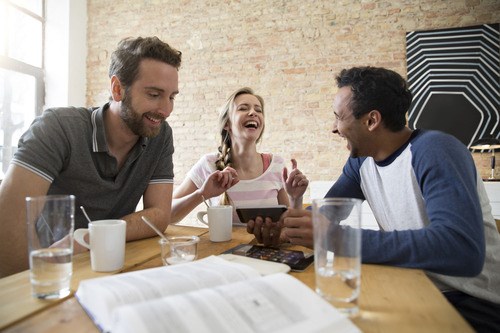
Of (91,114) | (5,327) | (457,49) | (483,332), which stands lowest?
(483,332)

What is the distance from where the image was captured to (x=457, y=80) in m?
3.52

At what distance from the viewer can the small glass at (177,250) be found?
900mm

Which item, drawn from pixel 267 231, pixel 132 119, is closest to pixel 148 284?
pixel 267 231

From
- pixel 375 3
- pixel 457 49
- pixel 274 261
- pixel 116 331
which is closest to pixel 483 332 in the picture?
pixel 274 261

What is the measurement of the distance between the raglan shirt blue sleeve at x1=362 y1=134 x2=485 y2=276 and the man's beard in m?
1.08

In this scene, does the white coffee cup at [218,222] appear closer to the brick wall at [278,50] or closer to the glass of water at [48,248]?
the glass of water at [48,248]

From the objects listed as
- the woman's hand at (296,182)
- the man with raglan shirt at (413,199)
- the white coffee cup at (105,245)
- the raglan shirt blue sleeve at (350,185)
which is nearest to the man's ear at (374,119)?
→ the man with raglan shirt at (413,199)

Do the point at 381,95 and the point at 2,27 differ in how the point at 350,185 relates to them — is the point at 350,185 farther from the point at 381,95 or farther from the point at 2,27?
the point at 2,27

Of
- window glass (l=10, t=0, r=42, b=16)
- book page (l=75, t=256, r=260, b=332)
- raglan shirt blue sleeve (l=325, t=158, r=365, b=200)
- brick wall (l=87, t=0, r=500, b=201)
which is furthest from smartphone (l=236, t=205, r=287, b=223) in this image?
window glass (l=10, t=0, r=42, b=16)

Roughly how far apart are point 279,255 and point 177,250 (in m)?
0.29

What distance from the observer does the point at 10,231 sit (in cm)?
110

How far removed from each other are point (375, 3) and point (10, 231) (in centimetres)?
396

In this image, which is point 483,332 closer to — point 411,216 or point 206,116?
point 411,216

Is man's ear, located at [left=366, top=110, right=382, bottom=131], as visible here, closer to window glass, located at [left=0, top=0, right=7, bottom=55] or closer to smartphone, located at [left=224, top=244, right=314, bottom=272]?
smartphone, located at [left=224, top=244, right=314, bottom=272]
